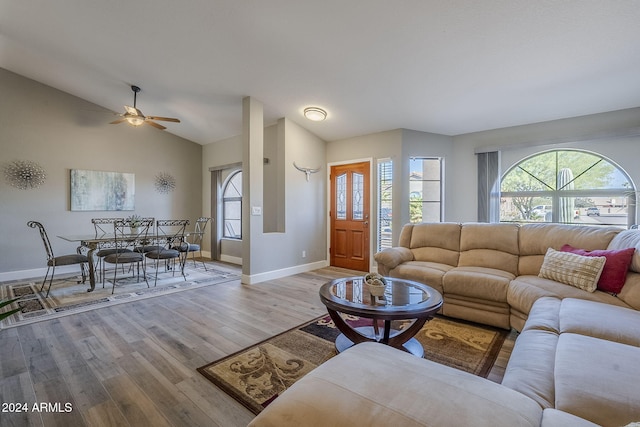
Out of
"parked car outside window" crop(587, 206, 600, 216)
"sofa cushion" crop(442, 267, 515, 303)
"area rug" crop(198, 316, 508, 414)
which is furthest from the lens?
"parked car outside window" crop(587, 206, 600, 216)

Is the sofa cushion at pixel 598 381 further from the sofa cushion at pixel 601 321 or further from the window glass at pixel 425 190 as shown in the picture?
the window glass at pixel 425 190

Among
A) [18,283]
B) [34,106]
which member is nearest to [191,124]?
[34,106]

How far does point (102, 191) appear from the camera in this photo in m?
5.50

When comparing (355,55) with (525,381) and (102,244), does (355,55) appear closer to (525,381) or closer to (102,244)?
(525,381)

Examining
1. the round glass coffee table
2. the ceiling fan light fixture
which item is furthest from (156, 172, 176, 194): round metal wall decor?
the round glass coffee table

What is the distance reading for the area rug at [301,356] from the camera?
186 cm

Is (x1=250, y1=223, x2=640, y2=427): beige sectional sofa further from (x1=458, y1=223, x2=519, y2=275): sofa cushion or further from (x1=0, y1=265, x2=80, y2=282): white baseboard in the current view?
(x1=0, y1=265, x2=80, y2=282): white baseboard

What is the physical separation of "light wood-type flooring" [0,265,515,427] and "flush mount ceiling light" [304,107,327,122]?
9.32ft

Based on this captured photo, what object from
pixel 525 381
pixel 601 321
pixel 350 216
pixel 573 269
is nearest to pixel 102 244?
pixel 350 216

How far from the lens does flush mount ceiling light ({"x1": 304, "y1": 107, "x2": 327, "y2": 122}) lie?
451 centimetres

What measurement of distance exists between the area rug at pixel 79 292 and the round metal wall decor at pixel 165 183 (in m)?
1.95

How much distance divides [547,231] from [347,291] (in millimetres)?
2332

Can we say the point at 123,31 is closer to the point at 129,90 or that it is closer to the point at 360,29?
the point at 129,90

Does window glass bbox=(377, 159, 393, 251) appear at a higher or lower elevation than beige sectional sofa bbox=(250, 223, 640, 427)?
higher
